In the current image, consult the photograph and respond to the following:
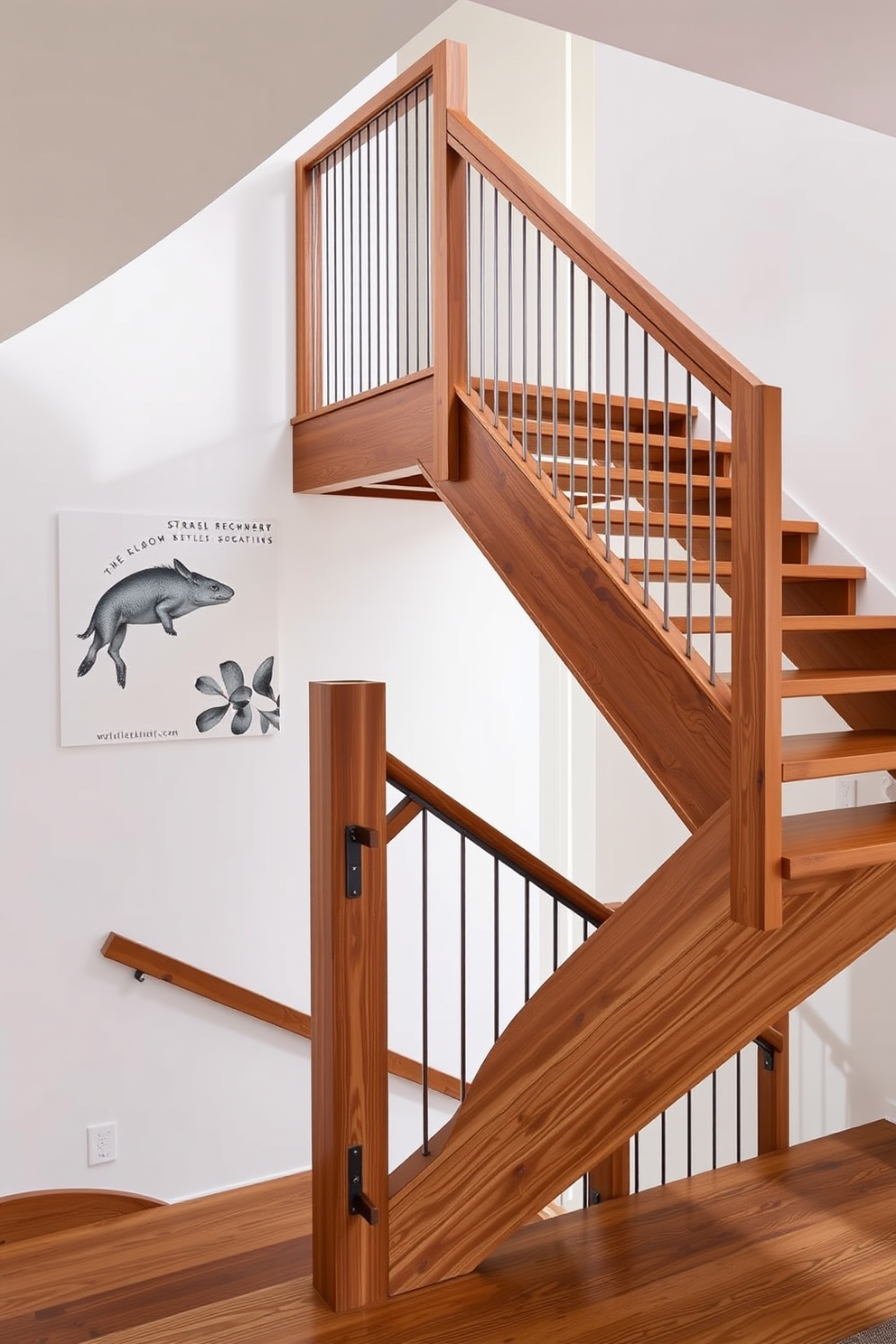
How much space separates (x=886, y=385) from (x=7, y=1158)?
12.5 ft

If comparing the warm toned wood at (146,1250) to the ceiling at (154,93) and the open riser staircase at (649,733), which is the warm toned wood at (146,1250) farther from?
the ceiling at (154,93)

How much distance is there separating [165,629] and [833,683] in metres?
2.50

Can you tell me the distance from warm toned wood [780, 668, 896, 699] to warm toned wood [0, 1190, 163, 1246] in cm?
291

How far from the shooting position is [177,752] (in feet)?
13.8

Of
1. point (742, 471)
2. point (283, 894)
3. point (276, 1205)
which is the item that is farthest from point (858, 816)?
point (283, 894)

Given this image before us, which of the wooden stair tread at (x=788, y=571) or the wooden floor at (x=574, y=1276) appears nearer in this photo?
the wooden floor at (x=574, y=1276)

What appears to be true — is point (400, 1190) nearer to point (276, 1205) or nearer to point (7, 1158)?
point (276, 1205)

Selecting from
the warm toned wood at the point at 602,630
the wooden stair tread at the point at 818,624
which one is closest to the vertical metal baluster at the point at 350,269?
the warm toned wood at the point at 602,630

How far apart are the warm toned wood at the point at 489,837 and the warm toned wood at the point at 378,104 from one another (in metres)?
2.23

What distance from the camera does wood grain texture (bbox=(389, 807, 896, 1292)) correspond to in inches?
86.4

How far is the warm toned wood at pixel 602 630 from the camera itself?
7.50ft

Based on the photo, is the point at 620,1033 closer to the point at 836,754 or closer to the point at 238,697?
the point at 836,754

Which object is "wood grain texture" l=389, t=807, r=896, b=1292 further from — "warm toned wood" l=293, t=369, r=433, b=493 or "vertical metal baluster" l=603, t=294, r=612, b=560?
"warm toned wood" l=293, t=369, r=433, b=493

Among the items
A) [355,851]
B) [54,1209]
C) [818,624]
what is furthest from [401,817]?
[54,1209]
